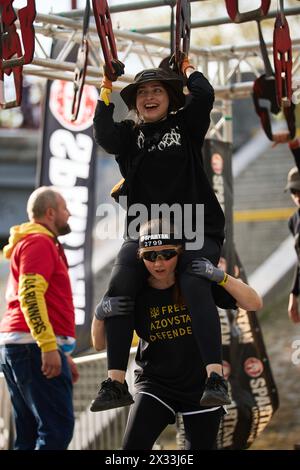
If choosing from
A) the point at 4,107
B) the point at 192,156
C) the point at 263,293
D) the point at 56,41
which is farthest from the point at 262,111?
the point at 263,293

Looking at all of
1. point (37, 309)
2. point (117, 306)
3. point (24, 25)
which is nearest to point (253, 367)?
point (37, 309)

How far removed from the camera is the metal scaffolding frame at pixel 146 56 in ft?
26.7

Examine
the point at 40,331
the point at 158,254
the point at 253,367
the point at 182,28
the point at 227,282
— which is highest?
the point at 182,28

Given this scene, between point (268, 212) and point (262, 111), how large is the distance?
368 inches

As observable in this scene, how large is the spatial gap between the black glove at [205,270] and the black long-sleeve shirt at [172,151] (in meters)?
0.21

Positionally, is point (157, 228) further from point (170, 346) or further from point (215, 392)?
point (215, 392)

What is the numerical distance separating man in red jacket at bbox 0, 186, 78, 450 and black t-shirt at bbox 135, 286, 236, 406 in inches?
64.3

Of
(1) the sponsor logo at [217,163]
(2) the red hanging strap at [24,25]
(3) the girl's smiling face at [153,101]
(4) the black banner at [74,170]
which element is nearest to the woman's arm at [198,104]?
(3) the girl's smiling face at [153,101]

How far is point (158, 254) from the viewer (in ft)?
17.1

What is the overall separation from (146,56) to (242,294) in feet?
13.3

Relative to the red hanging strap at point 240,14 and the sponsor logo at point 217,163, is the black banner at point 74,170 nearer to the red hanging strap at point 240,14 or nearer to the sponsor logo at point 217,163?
the sponsor logo at point 217,163

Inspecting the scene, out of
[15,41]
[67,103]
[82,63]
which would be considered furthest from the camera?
[67,103]

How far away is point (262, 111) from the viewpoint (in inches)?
320

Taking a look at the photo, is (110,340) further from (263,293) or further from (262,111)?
(263,293)
